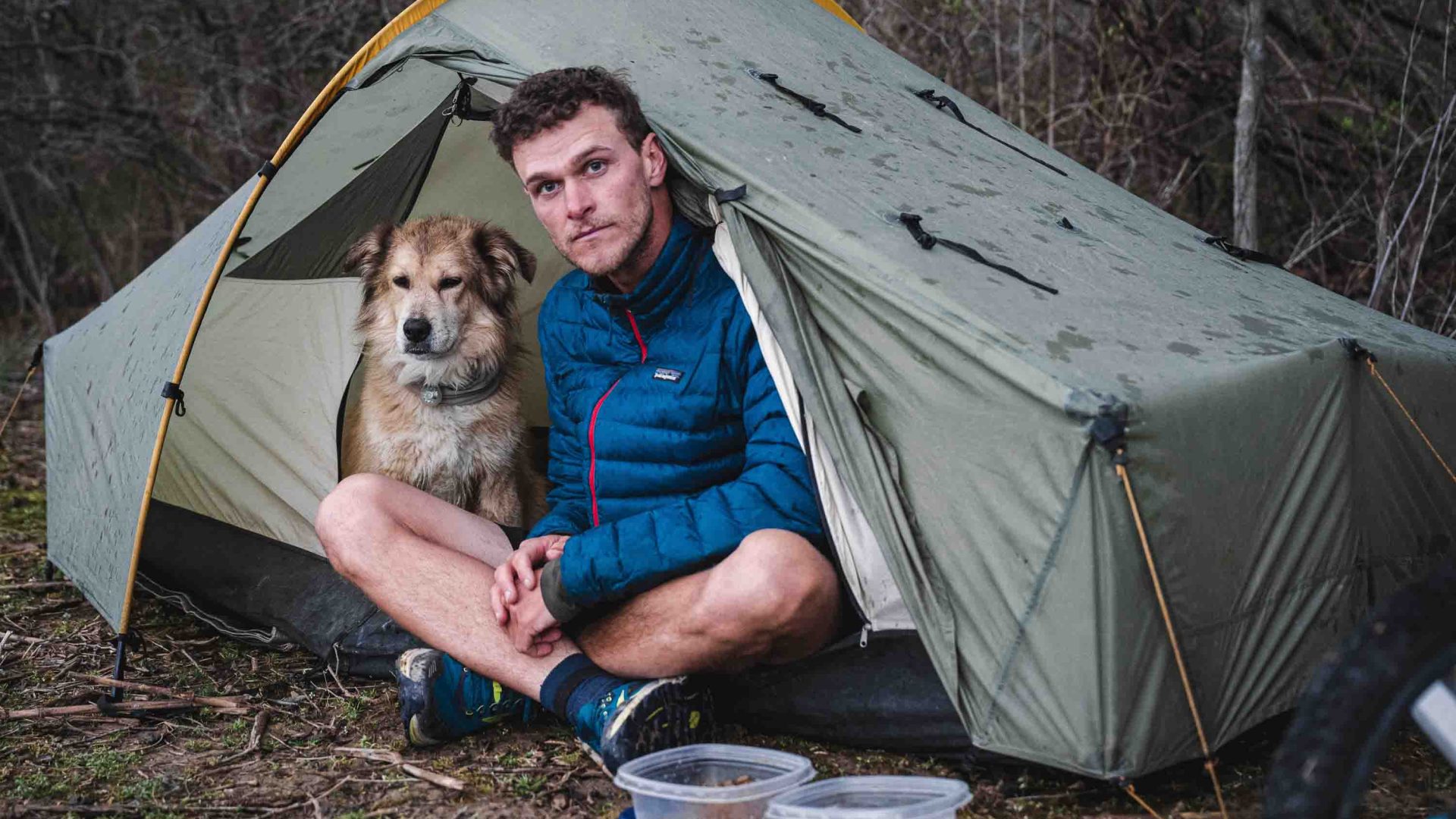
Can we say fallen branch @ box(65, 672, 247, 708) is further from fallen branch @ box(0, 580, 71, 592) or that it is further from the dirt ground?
fallen branch @ box(0, 580, 71, 592)

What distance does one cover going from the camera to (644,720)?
2373 millimetres

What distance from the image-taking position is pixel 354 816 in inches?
93.1

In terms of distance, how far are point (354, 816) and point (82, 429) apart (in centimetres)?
207

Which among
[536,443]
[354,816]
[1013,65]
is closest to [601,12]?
[536,443]

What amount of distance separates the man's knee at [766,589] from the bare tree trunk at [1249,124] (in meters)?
3.26

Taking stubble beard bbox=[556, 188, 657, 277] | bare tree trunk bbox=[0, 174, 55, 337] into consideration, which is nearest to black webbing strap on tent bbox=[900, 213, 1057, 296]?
stubble beard bbox=[556, 188, 657, 277]

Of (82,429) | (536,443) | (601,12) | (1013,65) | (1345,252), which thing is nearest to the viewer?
(601,12)

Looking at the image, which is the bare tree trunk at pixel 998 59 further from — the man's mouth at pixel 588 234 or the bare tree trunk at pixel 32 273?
the bare tree trunk at pixel 32 273

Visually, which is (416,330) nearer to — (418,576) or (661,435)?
(418,576)

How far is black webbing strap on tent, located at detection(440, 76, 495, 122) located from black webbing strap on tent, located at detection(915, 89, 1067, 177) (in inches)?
51.0

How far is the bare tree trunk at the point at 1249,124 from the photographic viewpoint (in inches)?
189

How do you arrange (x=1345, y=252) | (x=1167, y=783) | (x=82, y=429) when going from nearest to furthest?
1. (x=1167, y=783)
2. (x=82, y=429)
3. (x=1345, y=252)

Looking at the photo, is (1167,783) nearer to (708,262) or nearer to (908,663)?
(908,663)

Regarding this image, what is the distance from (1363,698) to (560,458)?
6.70ft
